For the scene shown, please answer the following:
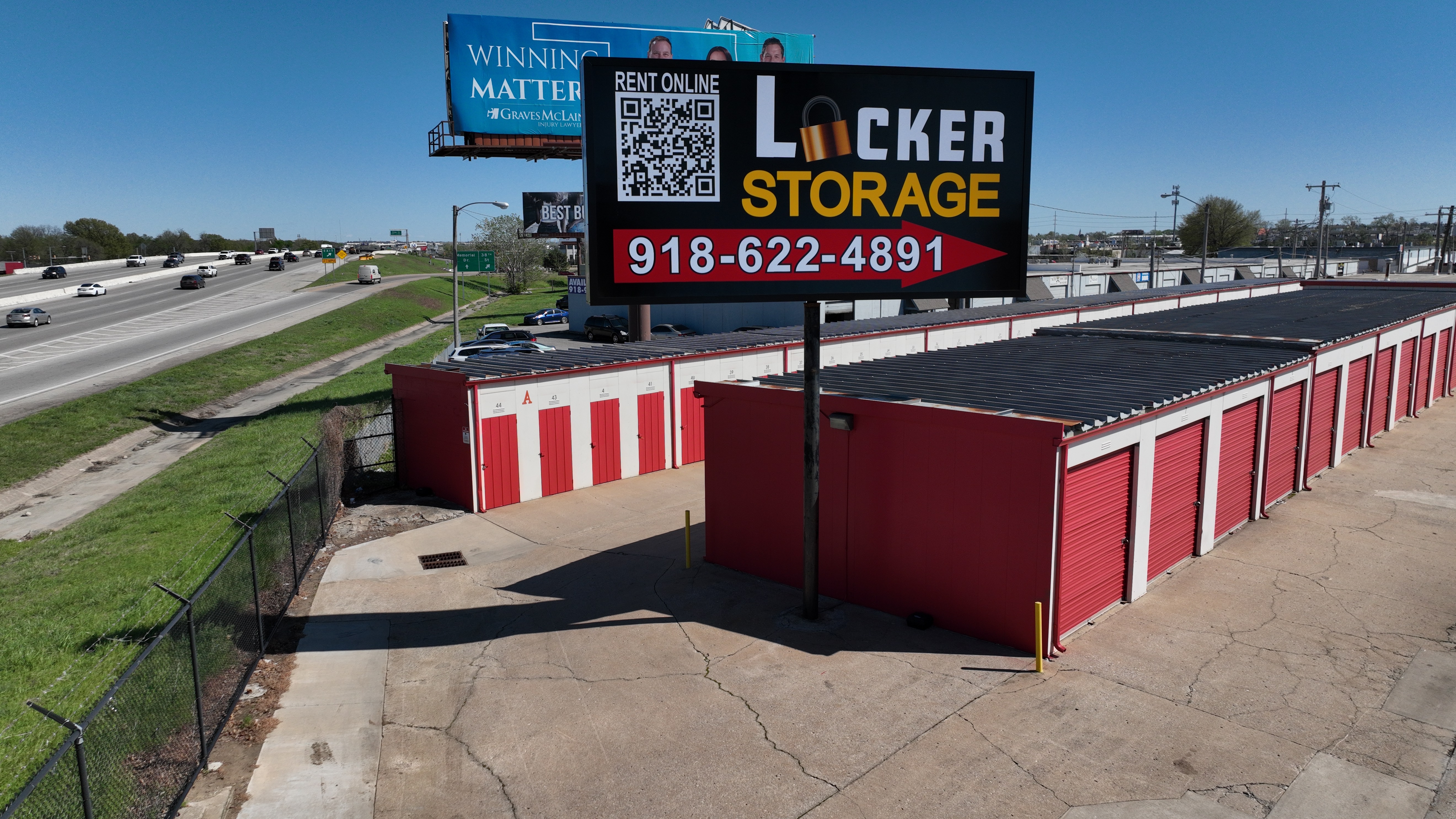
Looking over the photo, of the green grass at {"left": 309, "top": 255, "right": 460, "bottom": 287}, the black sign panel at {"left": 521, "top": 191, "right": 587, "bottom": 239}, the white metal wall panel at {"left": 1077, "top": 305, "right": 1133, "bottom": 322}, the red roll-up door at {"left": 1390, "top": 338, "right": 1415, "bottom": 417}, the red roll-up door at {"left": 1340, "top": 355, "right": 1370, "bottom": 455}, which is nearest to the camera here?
the red roll-up door at {"left": 1340, "top": 355, "right": 1370, "bottom": 455}

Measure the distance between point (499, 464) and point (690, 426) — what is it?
19.8 ft

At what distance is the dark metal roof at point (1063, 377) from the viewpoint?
12633mm

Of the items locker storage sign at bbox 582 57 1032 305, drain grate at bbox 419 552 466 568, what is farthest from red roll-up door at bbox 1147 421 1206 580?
drain grate at bbox 419 552 466 568

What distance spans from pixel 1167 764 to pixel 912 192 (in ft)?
25.4

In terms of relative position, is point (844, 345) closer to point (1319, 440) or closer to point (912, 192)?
point (1319, 440)

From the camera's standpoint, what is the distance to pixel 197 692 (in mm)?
8859

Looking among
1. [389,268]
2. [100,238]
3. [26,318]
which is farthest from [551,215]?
[100,238]

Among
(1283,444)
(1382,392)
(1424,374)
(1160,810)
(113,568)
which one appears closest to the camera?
(1160,810)

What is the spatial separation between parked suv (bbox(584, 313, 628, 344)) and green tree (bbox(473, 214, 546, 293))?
5163 centimetres

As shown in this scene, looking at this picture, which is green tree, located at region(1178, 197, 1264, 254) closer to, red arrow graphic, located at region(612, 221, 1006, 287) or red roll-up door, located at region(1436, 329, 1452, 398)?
red roll-up door, located at region(1436, 329, 1452, 398)

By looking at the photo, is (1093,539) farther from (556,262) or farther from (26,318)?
(556,262)

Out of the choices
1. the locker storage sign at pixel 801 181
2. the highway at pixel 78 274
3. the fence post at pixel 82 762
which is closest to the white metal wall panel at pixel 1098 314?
the locker storage sign at pixel 801 181

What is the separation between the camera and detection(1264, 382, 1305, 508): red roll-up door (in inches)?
703

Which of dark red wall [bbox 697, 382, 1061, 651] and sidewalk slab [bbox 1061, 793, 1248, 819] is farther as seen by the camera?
dark red wall [bbox 697, 382, 1061, 651]
